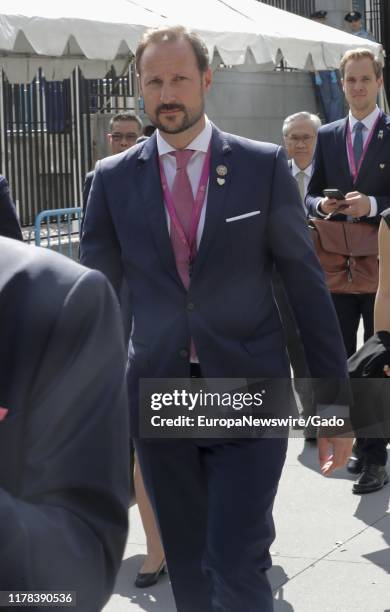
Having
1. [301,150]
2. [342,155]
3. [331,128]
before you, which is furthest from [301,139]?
[342,155]

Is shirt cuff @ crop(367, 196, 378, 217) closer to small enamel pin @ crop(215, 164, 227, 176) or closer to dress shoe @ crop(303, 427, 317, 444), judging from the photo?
dress shoe @ crop(303, 427, 317, 444)

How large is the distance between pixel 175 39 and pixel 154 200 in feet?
1.58

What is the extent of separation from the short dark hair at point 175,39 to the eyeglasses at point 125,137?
330 centimetres

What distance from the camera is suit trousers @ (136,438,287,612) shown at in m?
3.69

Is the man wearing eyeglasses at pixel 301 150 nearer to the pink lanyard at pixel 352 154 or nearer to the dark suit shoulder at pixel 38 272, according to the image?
the pink lanyard at pixel 352 154

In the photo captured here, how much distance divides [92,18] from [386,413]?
5816 millimetres

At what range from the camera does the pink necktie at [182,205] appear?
383cm

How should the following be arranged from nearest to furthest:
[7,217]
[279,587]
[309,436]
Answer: [279,587] < [7,217] < [309,436]

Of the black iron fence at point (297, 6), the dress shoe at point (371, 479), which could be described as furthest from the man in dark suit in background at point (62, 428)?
the black iron fence at point (297, 6)

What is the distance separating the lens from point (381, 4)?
85.4 feet

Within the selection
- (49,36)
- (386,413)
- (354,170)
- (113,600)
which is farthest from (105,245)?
(49,36)

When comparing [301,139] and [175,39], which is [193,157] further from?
[301,139]

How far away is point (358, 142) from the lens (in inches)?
277

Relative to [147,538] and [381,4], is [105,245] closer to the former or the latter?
[147,538]
